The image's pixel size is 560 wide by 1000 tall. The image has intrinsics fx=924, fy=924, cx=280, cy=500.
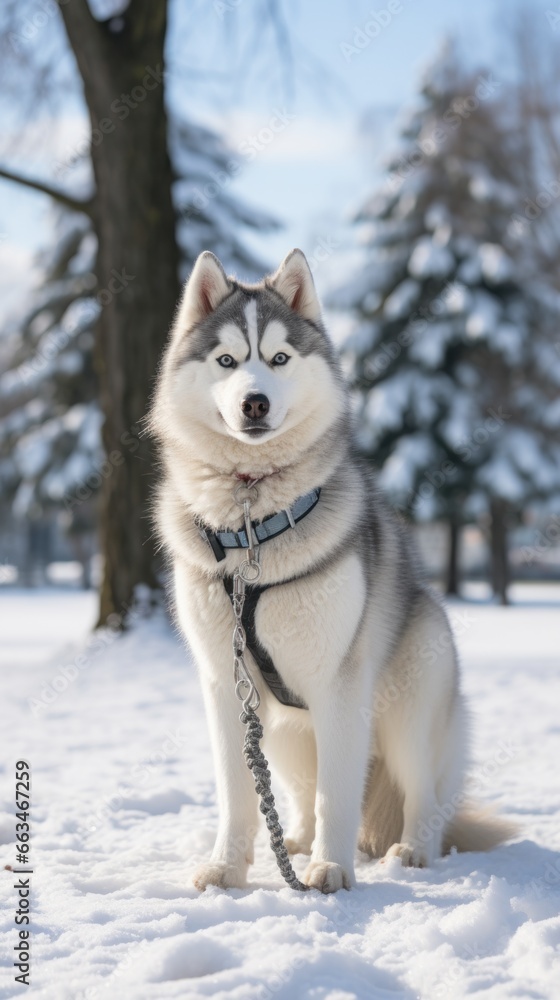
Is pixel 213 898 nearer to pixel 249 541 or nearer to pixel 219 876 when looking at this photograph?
pixel 219 876

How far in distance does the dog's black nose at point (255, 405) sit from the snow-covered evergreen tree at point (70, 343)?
15.0 metres

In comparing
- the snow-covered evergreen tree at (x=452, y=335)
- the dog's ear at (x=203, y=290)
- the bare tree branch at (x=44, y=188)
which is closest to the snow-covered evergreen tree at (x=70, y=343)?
the snow-covered evergreen tree at (x=452, y=335)

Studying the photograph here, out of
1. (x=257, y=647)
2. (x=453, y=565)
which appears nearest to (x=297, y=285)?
(x=257, y=647)

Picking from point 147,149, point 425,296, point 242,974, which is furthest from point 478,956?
point 425,296

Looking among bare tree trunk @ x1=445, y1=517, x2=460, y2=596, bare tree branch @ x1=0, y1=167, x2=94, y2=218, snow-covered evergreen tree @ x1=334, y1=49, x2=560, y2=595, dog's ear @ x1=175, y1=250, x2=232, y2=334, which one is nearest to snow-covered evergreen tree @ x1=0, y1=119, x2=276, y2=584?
snow-covered evergreen tree @ x1=334, y1=49, x2=560, y2=595

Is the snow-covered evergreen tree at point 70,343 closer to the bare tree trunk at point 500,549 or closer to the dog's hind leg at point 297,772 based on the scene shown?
the bare tree trunk at point 500,549

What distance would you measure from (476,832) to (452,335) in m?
14.7

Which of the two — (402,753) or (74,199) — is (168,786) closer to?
(402,753)

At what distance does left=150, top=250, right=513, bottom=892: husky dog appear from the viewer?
285 cm

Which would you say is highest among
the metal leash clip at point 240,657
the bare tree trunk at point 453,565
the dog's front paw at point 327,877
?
the metal leash clip at point 240,657

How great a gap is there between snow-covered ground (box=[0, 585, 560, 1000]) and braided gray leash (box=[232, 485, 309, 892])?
12cm

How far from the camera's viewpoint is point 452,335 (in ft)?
56.5

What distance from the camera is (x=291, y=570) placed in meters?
2.86

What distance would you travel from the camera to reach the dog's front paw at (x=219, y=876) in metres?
2.85
